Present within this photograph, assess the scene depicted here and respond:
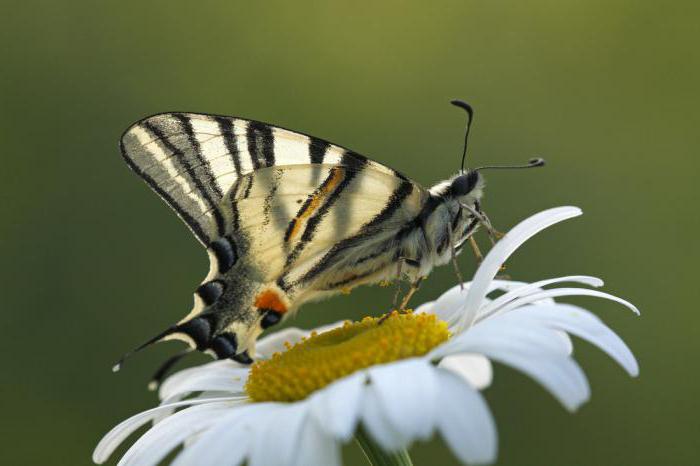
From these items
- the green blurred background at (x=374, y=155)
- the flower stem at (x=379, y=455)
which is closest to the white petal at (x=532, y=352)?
the flower stem at (x=379, y=455)

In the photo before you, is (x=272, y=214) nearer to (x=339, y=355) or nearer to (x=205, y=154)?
(x=205, y=154)

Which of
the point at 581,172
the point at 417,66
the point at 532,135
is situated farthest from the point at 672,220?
the point at 417,66

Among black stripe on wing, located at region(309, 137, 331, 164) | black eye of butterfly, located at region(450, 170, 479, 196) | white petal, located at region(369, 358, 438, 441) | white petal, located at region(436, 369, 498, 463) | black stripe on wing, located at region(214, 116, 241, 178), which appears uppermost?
black stripe on wing, located at region(214, 116, 241, 178)

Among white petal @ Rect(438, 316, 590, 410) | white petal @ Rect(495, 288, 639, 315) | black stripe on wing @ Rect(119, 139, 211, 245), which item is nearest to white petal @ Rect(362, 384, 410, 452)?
white petal @ Rect(438, 316, 590, 410)

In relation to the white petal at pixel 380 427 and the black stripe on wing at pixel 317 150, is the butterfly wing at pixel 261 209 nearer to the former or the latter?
the black stripe on wing at pixel 317 150

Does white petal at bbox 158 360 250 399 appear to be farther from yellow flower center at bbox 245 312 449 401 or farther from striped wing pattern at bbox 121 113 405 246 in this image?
striped wing pattern at bbox 121 113 405 246

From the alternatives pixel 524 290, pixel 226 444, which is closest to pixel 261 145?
pixel 524 290
